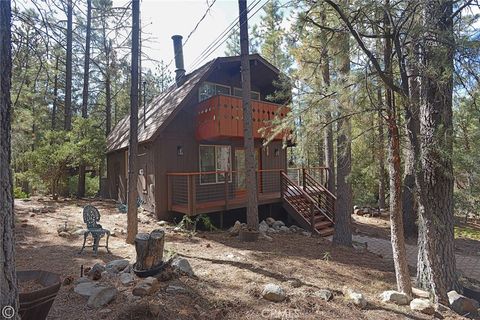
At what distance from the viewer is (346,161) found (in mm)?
7512

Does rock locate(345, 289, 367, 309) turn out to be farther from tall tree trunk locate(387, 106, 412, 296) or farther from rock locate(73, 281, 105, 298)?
rock locate(73, 281, 105, 298)

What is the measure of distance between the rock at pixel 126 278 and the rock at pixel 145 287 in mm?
261

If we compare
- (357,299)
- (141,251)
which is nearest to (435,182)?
(357,299)

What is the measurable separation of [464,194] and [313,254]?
11.6ft

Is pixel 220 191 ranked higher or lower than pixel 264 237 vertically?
higher

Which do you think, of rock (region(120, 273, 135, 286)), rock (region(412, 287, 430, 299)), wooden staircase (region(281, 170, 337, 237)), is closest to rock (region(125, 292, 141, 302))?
rock (region(120, 273, 135, 286))

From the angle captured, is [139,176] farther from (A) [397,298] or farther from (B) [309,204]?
(A) [397,298]

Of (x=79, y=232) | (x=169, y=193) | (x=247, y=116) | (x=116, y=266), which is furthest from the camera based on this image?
(x=169, y=193)

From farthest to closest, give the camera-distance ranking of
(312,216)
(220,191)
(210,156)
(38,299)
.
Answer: (210,156) → (220,191) → (312,216) → (38,299)

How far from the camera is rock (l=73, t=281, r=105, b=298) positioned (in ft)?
12.1

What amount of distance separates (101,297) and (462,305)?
15.6 ft

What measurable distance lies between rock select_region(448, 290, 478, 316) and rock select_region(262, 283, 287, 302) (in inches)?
95.8

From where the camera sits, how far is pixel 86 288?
3811 mm

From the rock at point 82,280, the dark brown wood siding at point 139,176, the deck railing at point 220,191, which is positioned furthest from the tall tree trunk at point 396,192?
the dark brown wood siding at point 139,176
